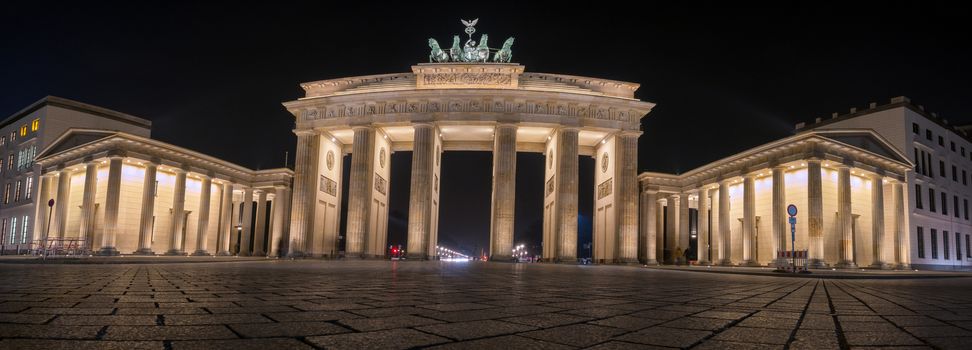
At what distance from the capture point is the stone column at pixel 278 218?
45338 millimetres

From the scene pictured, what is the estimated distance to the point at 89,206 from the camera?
3972cm

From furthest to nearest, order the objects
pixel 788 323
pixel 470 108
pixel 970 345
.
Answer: pixel 470 108 → pixel 788 323 → pixel 970 345

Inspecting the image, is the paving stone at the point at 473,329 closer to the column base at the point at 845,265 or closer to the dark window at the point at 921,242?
the column base at the point at 845,265

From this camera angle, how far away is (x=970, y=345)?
322 centimetres

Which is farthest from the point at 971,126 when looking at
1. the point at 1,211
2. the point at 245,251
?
the point at 1,211

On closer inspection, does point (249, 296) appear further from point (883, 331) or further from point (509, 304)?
point (883, 331)

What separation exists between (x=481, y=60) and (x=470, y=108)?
4.65 meters

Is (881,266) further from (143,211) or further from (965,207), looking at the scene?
(143,211)

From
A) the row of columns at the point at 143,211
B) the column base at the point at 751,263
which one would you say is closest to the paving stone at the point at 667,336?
the column base at the point at 751,263

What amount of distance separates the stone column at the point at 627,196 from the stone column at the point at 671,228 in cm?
1007

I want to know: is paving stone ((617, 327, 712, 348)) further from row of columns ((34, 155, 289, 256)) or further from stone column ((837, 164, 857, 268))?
row of columns ((34, 155, 289, 256))

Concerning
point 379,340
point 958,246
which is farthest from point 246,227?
point 958,246

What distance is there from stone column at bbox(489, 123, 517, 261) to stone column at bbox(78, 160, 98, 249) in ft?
85.9

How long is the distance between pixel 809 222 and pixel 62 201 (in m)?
51.5
